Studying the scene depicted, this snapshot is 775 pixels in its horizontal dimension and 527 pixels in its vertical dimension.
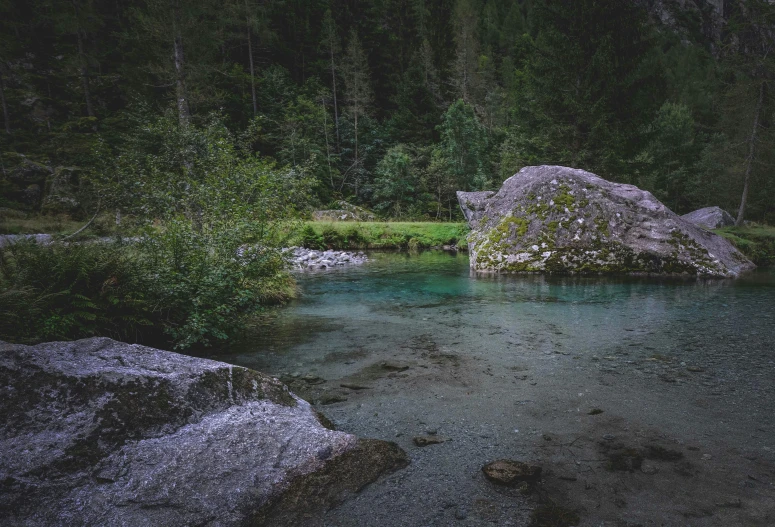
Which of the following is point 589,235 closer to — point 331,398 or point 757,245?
point 757,245

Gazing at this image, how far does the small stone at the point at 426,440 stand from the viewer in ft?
10.4

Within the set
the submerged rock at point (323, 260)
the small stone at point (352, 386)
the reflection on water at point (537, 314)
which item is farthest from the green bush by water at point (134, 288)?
the submerged rock at point (323, 260)

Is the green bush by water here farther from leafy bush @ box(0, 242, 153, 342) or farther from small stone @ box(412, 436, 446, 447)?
small stone @ box(412, 436, 446, 447)

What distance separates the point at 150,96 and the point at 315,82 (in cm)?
1897

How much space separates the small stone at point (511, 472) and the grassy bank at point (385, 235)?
64.2ft

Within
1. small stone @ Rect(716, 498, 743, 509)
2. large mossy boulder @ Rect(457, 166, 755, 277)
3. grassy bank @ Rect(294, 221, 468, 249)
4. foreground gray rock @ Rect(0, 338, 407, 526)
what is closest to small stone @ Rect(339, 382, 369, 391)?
foreground gray rock @ Rect(0, 338, 407, 526)

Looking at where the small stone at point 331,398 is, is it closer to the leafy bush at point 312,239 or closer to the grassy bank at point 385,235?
the leafy bush at point 312,239

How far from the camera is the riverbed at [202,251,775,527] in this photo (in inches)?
95.1

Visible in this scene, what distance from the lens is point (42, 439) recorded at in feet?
8.01

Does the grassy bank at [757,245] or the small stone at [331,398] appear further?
the grassy bank at [757,245]

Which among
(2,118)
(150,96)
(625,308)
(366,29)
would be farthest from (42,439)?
(366,29)

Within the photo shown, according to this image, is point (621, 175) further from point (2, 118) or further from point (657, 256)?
point (2, 118)

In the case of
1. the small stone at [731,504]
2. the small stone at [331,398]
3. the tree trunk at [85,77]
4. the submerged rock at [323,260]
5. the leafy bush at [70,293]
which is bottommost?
the small stone at [331,398]

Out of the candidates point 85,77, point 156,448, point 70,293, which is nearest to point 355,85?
point 85,77
